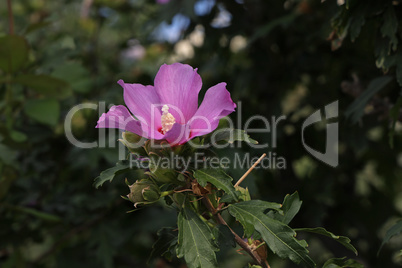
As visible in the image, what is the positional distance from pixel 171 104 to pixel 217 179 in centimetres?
14

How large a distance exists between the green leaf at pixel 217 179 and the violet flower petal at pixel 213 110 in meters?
0.05

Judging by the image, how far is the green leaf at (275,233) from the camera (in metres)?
0.58

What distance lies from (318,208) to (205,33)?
0.71m

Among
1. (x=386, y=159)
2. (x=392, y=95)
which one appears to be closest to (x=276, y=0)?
(x=392, y=95)

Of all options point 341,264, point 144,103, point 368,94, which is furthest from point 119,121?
point 368,94

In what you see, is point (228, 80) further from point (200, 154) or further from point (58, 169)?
point (200, 154)

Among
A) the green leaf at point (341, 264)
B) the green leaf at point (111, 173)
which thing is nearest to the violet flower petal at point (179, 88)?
the green leaf at point (111, 173)

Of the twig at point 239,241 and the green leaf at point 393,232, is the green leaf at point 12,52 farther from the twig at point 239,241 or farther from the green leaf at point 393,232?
the green leaf at point 393,232

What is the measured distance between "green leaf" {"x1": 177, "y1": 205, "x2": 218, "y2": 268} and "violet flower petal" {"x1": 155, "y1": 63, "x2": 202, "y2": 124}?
15 centimetres

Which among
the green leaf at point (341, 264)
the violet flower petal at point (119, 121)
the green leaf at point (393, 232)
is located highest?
the violet flower petal at point (119, 121)

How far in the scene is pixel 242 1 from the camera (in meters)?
1.48

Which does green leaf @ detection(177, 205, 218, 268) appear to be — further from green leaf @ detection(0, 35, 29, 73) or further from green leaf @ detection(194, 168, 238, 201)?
green leaf @ detection(0, 35, 29, 73)

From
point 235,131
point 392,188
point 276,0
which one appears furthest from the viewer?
point 392,188

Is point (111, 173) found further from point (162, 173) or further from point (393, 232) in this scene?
point (393, 232)
